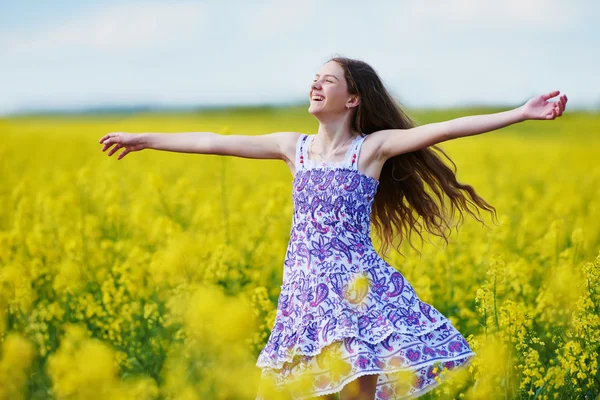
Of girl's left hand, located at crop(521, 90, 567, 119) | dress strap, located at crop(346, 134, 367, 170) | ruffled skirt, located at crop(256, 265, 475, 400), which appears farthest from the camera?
dress strap, located at crop(346, 134, 367, 170)

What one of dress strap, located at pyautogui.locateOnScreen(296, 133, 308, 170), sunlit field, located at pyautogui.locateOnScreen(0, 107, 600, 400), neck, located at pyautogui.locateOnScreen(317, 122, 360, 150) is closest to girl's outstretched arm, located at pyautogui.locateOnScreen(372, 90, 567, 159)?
neck, located at pyautogui.locateOnScreen(317, 122, 360, 150)

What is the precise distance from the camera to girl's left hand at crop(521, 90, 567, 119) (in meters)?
2.76

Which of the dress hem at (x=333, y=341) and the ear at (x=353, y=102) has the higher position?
the ear at (x=353, y=102)

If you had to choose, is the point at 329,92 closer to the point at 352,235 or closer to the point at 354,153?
the point at 354,153

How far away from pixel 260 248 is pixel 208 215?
2.45 feet

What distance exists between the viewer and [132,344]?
12.0 feet

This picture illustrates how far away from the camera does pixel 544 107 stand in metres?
2.80

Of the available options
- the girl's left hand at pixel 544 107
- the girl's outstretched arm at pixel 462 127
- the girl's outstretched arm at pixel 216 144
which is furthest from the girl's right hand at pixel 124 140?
the girl's left hand at pixel 544 107

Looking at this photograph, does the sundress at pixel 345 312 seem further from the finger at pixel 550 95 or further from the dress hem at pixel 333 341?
the finger at pixel 550 95

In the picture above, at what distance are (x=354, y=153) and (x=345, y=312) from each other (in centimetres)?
62

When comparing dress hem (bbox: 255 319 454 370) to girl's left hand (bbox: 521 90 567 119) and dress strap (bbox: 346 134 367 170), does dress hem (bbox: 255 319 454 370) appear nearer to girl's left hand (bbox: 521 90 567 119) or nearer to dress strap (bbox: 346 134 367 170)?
dress strap (bbox: 346 134 367 170)

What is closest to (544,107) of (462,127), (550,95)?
(550,95)

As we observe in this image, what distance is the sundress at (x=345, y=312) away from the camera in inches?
115

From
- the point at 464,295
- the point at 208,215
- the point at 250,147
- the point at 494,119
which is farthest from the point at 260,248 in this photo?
the point at 494,119
